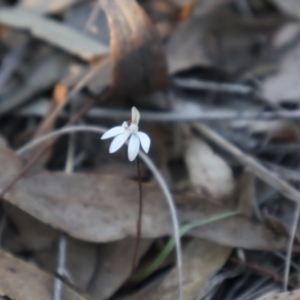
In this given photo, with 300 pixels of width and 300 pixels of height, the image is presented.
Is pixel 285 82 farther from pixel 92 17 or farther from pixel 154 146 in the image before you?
pixel 92 17

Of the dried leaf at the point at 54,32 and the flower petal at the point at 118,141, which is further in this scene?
the dried leaf at the point at 54,32

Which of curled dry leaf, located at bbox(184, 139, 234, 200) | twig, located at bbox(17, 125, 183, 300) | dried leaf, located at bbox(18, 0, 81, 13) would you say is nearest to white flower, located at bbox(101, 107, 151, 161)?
twig, located at bbox(17, 125, 183, 300)

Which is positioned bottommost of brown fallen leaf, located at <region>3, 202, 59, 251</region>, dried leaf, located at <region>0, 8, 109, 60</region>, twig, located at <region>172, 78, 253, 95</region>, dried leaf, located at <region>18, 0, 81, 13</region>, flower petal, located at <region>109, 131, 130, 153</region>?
brown fallen leaf, located at <region>3, 202, 59, 251</region>

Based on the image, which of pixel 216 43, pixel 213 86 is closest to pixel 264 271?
pixel 213 86

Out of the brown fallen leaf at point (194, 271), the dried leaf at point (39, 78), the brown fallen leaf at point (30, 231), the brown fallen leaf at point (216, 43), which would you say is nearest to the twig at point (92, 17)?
the dried leaf at point (39, 78)

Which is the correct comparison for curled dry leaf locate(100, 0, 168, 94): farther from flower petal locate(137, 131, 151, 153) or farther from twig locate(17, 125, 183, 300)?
flower petal locate(137, 131, 151, 153)

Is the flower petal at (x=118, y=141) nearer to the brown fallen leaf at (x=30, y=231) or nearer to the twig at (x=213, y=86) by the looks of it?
the brown fallen leaf at (x=30, y=231)

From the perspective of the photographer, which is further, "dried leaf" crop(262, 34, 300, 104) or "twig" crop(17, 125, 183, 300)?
"dried leaf" crop(262, 34, 300, 104)

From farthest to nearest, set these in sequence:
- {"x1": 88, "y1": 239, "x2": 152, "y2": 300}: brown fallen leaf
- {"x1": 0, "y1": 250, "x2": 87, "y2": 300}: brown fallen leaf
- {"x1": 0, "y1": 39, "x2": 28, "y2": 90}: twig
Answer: {"x1": 0, "y1": 39, "x2": 28, "y2": 90}: twig
{"x1": 88, "y1": 239, "x2": 152, "y2": 300}: brown fallen leaf
{"x1": 0, "y1": 250, "x2": 87, "y2": 300}: brown fallen leaf
